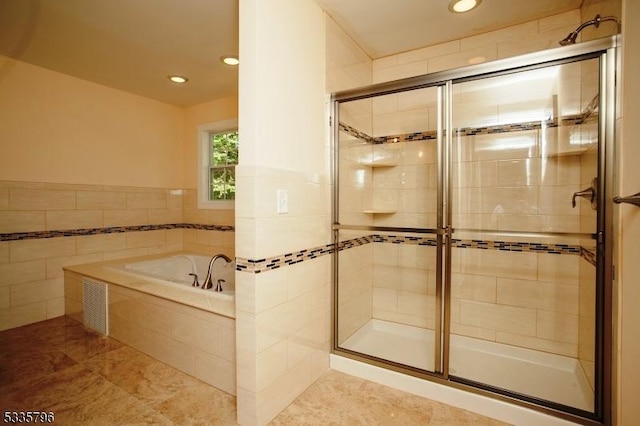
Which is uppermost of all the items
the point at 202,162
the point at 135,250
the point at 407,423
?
the point at 202,162

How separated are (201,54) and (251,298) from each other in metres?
2.12

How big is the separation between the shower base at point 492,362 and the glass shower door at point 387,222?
0.02 metres

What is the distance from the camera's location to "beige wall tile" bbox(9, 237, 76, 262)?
2.70m

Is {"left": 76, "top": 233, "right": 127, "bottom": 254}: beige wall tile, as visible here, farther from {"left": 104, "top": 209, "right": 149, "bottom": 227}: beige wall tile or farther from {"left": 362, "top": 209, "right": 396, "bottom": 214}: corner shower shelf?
{"left": 362, "top": 209, "right": 396, "bottom": 214}: corner shower shelf

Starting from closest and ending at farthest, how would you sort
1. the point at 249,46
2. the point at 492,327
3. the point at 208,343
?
the point at 249,46 → the point at 208,343 → the point at 492,327

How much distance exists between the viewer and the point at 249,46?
4.85 feet

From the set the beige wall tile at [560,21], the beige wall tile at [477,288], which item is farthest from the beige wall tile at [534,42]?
the beige wall tile at [477,288]

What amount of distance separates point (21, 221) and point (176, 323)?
6.29 feet

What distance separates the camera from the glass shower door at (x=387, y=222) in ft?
7.32

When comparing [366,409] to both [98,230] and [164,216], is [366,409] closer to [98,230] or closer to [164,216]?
[98,230]

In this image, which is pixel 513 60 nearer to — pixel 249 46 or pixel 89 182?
pixel 249 46

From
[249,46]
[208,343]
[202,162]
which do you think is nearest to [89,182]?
[202,162]

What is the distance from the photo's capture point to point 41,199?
2832 mm

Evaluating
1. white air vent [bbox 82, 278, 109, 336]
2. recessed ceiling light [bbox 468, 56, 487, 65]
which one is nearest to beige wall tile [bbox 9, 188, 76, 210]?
white air vent [bbox 82, 278, 109, 336]
